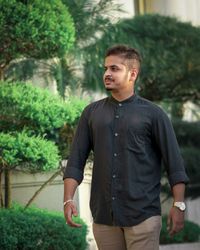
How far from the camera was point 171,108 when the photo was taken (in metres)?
11.2

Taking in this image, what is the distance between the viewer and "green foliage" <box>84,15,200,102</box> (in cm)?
979

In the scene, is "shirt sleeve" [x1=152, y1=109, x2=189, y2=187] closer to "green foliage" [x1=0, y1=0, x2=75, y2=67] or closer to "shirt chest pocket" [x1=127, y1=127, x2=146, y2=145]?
"shirt chest pocket" [x1=127, y1=127, x2=146, y2=145]

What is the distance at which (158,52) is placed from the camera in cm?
998

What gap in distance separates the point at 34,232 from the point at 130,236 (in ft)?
11.4

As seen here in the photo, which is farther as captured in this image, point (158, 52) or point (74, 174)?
point (158, 52)

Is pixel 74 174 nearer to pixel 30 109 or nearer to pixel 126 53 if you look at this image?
pixel 126 53

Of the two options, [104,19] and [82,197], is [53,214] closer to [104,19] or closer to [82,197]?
[82,197]

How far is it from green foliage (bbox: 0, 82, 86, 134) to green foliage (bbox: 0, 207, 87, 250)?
0.79 meters

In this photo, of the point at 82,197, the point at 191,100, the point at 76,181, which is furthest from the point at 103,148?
the point at 191,100

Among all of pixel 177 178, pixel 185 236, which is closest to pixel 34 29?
pixel 177 178

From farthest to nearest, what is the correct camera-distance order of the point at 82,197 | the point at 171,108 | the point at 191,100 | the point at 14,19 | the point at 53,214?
the point at 171,108, the point at 191,100, the point at 82,197, the point at 53,214, the point at 14,19

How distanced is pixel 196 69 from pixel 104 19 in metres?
1.33

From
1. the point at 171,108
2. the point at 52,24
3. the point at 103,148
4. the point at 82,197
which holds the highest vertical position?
the point at 52,24

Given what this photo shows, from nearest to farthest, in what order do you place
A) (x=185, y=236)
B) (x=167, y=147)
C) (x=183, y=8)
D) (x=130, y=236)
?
(x=130, y=236), (x=167, y=147), (x=185, y=236), (x=183, y=8)
